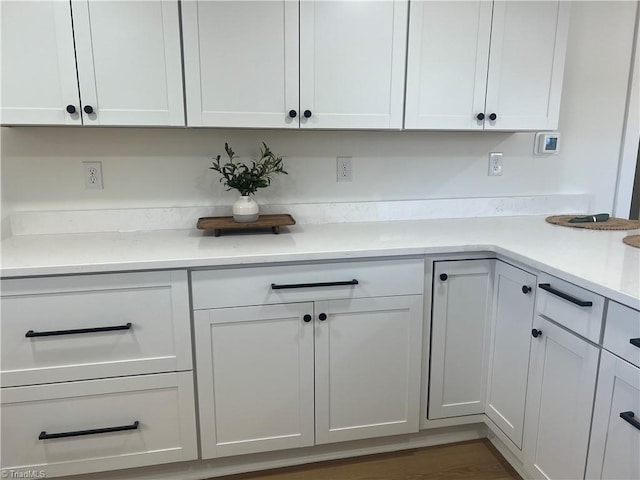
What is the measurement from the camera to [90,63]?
5.19 feet

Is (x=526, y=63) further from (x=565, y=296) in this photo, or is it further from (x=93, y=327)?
(x=93, y=327)

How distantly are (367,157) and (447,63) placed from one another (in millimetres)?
548

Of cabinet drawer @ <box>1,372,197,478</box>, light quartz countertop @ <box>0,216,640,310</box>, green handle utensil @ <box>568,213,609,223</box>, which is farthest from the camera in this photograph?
green handle utensil @ <box>568,213,609,223</box>

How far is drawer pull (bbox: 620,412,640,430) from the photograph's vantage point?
1.12 metres

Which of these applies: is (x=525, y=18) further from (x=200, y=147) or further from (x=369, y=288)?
(x=200, y=147)

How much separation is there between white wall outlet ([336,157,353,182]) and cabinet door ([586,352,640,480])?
1.29 m

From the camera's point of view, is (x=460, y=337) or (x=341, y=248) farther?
(x=460, y=337)

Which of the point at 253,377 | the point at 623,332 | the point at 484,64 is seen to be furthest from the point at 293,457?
the point at 484,64

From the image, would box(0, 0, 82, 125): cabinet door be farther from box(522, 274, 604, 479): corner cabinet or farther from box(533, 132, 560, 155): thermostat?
box(533, 132, 560, 155): thermostat

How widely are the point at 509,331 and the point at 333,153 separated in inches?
43.2

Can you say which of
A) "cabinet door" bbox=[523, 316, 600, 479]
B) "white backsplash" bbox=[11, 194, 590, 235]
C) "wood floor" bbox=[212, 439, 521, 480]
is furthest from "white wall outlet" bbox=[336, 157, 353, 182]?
"wood floor" bbox=[212, 439, 521, 480]

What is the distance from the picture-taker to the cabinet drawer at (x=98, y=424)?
1.49m

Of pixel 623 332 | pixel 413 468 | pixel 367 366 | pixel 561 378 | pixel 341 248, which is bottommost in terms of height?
pixel 413 468

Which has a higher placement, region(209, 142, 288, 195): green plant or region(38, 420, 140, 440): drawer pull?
region(209, 142, 288, 195): green plant
